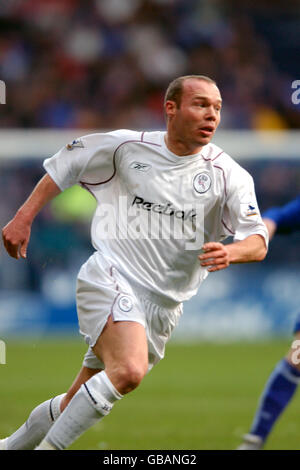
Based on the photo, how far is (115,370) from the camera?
4.66m

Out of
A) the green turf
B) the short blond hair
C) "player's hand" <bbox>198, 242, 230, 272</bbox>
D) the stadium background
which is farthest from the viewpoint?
the stadium background

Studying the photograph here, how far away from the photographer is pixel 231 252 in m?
4.57

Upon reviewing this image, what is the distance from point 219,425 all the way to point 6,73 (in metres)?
11.2

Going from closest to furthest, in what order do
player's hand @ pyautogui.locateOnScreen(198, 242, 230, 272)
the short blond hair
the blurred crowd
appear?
player's hand @ pyautogui.locateOnScreen(198, 242, 230, 272) → the short blond hair → the blurred crowd

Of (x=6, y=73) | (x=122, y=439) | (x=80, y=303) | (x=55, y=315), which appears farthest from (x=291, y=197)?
(x=80, y=303)

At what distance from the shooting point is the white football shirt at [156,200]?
5145mm

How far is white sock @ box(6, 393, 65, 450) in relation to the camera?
5.30m

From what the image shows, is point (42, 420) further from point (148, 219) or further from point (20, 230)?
point (148, 219)

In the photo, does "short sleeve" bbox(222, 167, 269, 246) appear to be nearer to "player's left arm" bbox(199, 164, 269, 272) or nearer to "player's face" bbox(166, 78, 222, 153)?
"player's left arm" bbox(199, 164, 269, 272)

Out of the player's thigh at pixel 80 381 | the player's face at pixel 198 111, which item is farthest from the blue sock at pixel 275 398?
the player's face at pixel 198 111

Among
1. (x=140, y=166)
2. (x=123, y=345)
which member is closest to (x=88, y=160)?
(x=140, y=166)

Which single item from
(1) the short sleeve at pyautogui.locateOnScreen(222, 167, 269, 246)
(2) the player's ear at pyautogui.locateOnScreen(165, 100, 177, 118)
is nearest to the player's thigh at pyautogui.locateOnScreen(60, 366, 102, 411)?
(1) the short sleeve at pyautogui.locateOnScreen(222, 167, 269, 246)

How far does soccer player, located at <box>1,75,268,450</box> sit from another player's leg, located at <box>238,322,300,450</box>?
1.12 m
